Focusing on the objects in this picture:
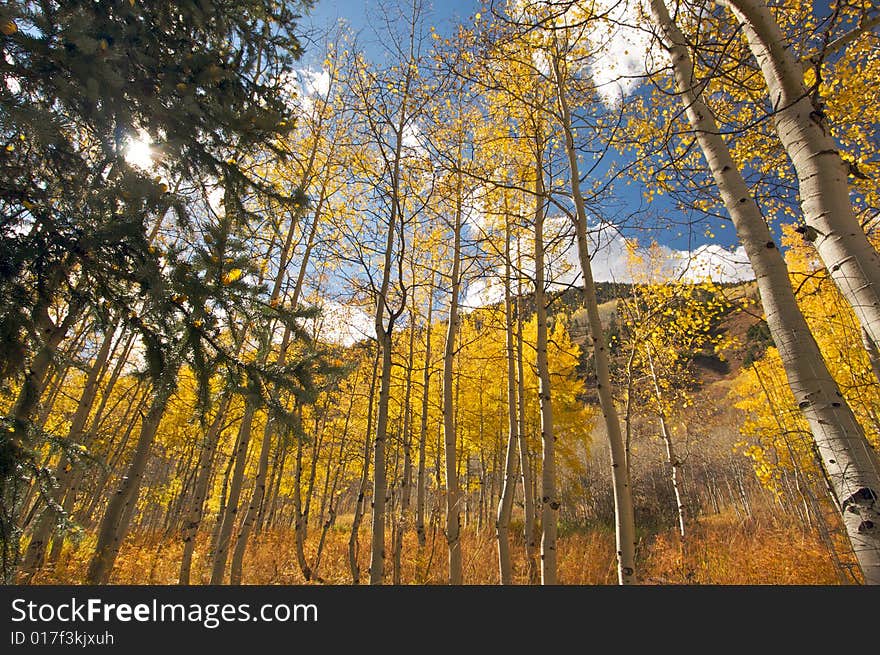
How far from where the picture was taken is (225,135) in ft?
9.66

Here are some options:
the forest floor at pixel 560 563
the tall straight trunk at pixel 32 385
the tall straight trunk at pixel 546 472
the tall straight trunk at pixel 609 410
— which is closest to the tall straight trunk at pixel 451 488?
the tall straight trunk at pixel 546 472

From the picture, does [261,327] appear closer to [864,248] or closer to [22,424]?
[22,424]

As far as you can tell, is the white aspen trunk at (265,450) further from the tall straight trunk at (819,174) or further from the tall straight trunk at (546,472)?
the tall straight trunk at (819,174)

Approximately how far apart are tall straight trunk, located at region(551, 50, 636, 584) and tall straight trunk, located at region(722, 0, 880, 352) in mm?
1454

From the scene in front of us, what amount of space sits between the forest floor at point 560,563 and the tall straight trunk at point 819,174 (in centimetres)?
614

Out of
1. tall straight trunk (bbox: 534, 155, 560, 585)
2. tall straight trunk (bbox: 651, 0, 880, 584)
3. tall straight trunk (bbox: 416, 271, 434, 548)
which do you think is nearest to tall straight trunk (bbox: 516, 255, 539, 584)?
tall straight trunk (bbox: 534, 155, 560, 585)

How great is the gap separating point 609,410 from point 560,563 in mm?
7487

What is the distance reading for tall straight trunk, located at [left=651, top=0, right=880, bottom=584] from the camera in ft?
5.06

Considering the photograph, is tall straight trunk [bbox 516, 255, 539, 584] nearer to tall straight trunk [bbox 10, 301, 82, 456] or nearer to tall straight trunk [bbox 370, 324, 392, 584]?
tall straight trunk [bbox 370, 324, 392, 584]

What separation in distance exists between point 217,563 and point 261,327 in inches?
158

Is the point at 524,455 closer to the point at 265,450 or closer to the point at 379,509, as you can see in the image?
the point at 379,509

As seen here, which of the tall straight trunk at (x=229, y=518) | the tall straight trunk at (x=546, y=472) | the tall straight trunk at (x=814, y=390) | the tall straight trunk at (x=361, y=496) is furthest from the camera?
the tall straight trunk at (x=361, y=496)

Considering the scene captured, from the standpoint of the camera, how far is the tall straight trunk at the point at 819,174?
1.80 m
